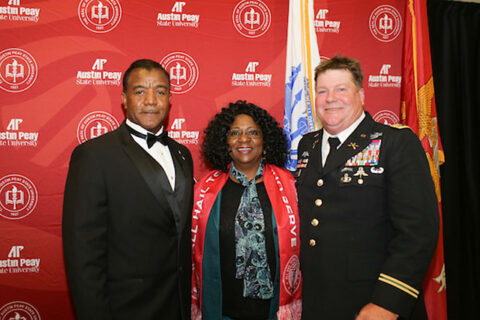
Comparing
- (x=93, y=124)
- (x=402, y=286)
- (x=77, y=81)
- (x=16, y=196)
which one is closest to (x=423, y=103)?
(x=402, y=286)

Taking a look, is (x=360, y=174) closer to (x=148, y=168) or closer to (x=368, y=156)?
(x=368, y=156)

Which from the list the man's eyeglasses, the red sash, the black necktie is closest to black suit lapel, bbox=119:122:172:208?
the red sash

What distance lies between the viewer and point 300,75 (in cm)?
301

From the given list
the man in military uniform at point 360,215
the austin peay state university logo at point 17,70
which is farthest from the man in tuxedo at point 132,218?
the austin peay state university logo at point 17,70

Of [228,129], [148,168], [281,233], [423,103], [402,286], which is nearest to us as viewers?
[402,286]

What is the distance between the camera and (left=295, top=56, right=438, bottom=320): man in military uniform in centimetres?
159

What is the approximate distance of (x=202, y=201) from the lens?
2.39 metres

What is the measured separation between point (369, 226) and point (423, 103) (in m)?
1.74

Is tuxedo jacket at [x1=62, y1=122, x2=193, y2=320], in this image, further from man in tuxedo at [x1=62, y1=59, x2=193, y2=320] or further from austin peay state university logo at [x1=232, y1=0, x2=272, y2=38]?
austin peay state university logo at [x1=232, y1=0, x2=272, y2=38]

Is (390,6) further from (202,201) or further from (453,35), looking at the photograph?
(202,201)

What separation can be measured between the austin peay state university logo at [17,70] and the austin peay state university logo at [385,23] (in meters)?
3.34

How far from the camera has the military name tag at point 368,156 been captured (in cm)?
175

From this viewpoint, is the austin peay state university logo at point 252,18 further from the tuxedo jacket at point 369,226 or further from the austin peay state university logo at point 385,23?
the tuxedo jacket at point 369,226

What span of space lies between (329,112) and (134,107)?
1115 millimetres
